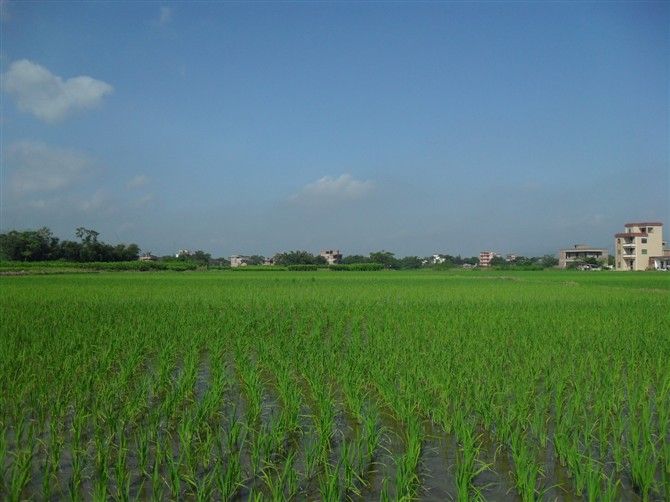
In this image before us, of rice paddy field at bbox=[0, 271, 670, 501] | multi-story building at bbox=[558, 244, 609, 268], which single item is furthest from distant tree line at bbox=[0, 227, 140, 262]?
multi-story building at bbox=[558, 244, 609, 268]

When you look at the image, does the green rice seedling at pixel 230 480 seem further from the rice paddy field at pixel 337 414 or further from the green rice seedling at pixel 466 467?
the green rice seedling at pixel 466 467

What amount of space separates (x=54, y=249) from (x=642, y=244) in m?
50.1

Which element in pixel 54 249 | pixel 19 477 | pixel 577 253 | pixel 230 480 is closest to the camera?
pixel 19 477

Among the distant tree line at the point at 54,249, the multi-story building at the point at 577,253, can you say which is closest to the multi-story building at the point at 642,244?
the multi-story building at the point at 577,253

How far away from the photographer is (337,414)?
157 inches

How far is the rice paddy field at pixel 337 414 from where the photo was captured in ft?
8.80

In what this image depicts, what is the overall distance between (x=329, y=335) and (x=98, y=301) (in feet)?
21.4

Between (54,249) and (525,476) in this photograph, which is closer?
(525,476)

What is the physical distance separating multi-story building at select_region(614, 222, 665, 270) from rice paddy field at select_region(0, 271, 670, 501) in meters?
45.3

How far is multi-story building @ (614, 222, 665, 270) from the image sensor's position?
47.6 meters

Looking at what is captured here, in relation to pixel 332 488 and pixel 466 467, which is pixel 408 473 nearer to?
pixel 466 467

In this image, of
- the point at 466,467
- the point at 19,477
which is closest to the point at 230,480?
the point at 19,477

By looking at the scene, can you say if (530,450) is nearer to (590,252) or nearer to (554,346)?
(554,346)

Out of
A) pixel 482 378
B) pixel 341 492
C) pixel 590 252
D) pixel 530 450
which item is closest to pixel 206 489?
pixel 341 492
